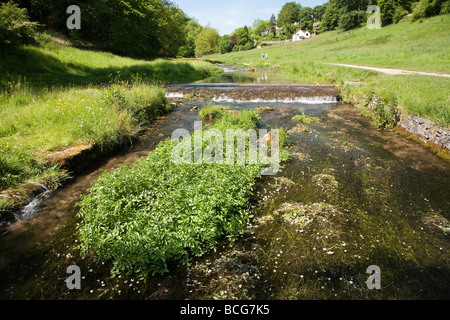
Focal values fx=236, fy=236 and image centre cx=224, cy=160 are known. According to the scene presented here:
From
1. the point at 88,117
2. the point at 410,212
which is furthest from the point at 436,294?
the point at 88,117

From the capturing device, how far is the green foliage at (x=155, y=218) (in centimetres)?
402

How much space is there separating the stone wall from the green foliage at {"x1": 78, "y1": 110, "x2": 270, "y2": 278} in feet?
25.7

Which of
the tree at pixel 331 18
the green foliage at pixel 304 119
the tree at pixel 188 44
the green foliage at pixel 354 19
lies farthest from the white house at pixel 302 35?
the green foliage at pixel 304 119

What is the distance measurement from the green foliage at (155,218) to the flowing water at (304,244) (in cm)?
29

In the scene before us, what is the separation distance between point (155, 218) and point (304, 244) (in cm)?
294

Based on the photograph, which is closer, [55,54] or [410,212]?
[410,212]

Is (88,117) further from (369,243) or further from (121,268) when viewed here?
(369,243)

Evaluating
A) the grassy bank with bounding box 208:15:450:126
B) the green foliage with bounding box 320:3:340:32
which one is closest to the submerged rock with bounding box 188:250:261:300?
the grassy bank with bounding box 208:15:450:126

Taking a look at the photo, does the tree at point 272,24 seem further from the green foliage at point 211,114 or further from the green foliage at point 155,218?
the green foliage at point 155,218

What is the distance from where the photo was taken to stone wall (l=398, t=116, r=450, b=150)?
820 centimetres

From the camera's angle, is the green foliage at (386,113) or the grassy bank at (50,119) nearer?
the grassy bank at (50,119)

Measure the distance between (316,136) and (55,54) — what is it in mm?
24492
